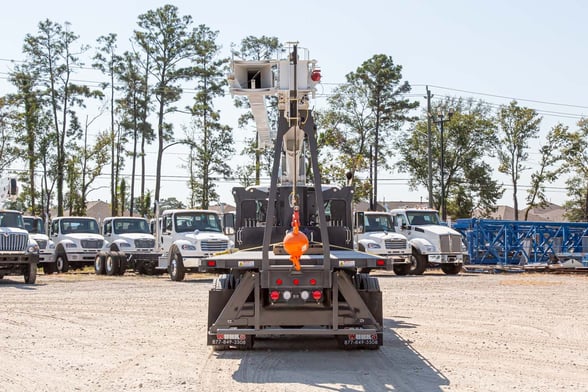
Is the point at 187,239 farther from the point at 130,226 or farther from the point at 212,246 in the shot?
the point at 130,226

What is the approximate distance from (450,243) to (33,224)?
16311mm

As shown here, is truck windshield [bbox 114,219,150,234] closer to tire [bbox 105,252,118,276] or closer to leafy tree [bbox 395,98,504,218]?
tire [bbox 105,252,118,276]

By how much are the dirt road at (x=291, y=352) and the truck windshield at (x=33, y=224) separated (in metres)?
13.8

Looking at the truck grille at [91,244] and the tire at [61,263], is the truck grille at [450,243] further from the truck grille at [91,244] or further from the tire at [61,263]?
the tire at [61,263]

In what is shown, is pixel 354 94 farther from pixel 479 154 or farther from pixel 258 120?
pixel 258 120

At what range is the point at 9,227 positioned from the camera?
981 inches

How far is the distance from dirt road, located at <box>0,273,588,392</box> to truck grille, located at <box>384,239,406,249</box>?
10.8 m

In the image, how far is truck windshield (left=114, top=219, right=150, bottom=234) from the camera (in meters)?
31.9

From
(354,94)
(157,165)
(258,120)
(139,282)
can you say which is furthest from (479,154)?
(258,120)

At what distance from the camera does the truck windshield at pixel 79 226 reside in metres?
32.7

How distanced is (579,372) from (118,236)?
24616mm

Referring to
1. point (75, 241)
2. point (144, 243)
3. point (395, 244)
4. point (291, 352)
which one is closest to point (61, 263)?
point (75, 241)

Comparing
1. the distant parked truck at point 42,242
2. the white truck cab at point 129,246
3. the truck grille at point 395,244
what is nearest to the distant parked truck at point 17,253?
the white truck cab at point 129,246

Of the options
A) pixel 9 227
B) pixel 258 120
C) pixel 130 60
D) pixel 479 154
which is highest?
pixel 130 60
